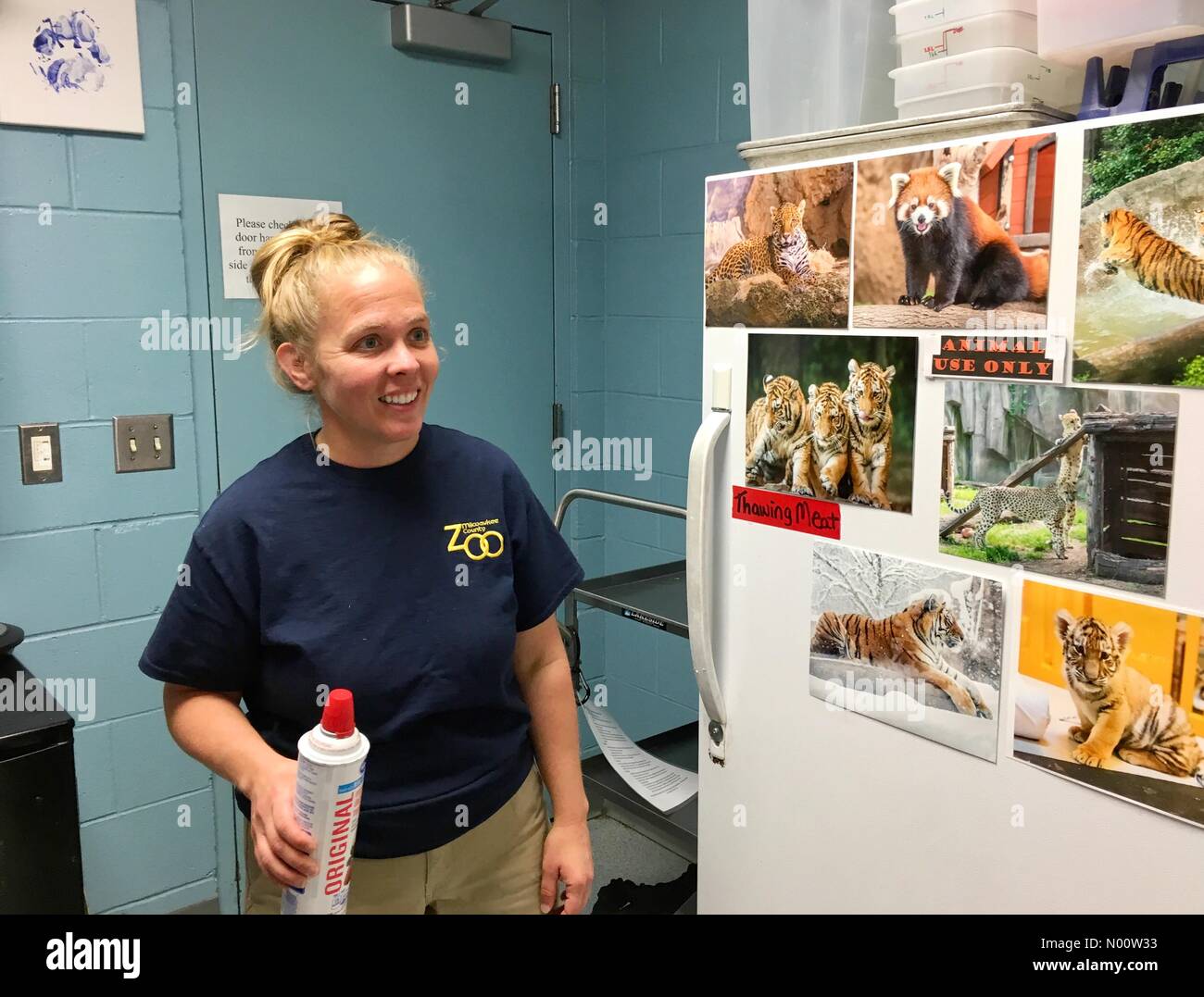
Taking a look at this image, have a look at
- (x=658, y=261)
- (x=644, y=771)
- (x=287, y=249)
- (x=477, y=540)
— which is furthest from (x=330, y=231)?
(x=658, y=261)

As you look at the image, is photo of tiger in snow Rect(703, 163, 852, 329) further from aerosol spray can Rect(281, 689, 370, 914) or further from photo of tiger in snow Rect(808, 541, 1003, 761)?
aerosol spray can Rect(281, 689, 370, 914)

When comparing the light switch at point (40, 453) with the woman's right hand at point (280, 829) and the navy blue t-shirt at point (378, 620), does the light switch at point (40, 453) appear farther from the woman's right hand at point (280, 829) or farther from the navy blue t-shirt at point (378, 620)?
the woman's right hand at point (280, 829)

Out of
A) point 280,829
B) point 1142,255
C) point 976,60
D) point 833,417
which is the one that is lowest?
point 280,829

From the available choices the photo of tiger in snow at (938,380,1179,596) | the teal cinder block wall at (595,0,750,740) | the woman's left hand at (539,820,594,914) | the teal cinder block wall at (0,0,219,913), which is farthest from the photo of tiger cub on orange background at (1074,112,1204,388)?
the teal cinder block wall at (0,0,219,913)

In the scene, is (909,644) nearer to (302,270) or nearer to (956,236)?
(956,236)

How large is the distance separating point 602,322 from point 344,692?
2.09 meters

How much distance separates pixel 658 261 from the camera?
2.71 metres

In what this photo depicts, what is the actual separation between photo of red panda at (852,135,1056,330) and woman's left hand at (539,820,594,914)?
783mm

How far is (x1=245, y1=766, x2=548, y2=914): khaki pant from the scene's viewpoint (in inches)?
47.2

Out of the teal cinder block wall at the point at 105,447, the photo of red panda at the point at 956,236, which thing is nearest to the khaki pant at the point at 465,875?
the photo of red panda at the point at 956,236

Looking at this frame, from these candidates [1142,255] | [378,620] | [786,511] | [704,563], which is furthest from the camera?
[704,563]

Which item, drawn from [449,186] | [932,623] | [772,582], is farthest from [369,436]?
[449,186]

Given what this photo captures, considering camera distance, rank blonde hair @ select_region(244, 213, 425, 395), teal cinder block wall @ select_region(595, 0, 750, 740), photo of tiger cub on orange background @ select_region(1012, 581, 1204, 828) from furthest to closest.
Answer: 1. teal cinder block wall @ select_region(595, 0, 750, 740)
2. blonde hair @ select_region(244, 213, 425, 395)
3. photo of tiger cub on orange background @ select_region(1012, 581, 1204, 828)

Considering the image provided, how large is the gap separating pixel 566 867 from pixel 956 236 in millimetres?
936
